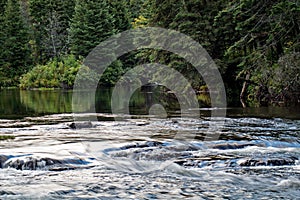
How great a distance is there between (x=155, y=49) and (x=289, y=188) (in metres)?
20.3

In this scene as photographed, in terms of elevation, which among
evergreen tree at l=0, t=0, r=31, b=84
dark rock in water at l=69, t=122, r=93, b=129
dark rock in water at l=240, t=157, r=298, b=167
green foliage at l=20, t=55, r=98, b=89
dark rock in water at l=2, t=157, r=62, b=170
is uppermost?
evergreen tree at l=0, t=0, r=31, b=84

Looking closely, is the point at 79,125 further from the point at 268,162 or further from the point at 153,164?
the point at 268,162

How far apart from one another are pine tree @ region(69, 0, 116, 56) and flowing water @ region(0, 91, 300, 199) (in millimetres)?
30077

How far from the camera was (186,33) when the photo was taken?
965 inches

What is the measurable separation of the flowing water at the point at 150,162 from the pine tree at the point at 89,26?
1184 inches

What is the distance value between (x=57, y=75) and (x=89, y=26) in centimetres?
541

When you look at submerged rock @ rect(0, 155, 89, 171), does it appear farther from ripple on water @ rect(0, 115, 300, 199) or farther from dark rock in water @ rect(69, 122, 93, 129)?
dark rock in water @ rect(69, 122, 93, 129)

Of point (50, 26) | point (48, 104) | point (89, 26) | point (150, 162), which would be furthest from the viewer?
point (50, 26)

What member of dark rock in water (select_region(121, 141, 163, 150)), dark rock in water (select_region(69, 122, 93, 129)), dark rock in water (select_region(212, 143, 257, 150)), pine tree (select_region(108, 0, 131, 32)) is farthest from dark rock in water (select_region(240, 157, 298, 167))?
pine tree (select_region(108, 0, 131, 32))

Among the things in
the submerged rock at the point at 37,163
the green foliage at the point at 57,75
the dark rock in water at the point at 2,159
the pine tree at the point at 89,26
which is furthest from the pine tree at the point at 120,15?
the submerged rock at the point at 37,163

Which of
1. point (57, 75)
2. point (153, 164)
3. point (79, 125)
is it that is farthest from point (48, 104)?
point (57, 75)

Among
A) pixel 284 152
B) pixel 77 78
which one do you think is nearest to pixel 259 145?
pixel 284 152

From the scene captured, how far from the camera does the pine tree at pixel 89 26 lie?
4222cm

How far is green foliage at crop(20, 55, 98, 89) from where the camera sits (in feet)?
135
